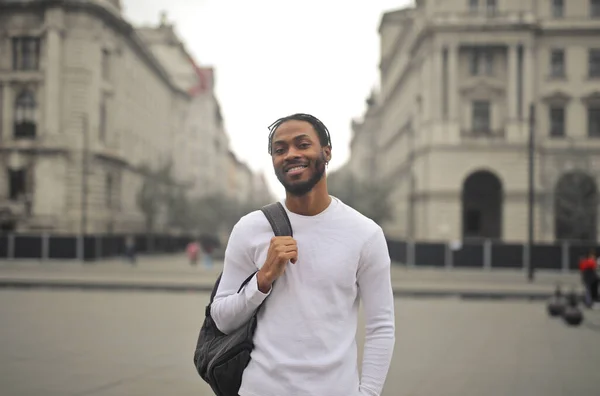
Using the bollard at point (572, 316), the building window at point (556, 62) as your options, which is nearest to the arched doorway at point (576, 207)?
the building window at point (556, 62)

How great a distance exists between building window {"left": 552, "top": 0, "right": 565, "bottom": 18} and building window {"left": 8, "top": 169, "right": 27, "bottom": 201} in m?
37.7

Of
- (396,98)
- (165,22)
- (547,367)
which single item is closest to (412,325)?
(547,367)

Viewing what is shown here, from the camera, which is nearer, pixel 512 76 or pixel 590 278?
pixel 590 278

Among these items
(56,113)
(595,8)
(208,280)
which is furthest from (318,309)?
(595,8)

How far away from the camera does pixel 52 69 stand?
46.0 meters

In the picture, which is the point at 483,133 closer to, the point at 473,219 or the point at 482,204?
the point at 482,204

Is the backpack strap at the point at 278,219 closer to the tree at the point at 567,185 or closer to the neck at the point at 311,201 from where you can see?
the neck at the point at 311,201

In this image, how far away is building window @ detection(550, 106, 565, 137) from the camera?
157ft

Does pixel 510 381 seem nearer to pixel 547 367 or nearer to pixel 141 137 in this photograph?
Result: pixel 547 367

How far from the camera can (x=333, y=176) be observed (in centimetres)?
7231

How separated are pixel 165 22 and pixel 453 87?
5251 cm

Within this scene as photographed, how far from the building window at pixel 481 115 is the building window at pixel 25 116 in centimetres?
2986

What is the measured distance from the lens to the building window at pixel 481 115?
4706cm

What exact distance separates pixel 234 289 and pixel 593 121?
4942cm
